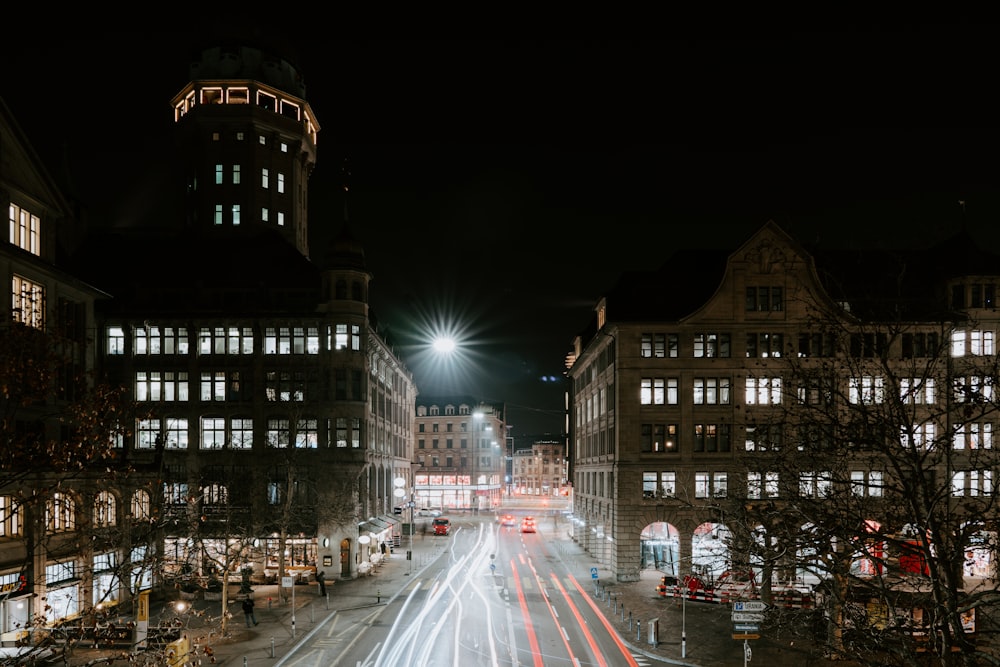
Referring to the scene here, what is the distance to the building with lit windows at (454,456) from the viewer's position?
14412 centimetres

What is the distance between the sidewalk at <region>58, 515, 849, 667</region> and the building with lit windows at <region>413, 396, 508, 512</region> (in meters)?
81.9

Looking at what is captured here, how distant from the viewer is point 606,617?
139 feet

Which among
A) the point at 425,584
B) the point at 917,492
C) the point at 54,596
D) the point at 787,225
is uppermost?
the point at 787,225

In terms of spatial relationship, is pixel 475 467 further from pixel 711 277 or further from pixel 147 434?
pixel 711 277

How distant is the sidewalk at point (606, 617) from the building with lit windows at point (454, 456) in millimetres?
81941

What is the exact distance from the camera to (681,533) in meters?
55.3

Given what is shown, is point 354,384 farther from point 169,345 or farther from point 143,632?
point 143,632

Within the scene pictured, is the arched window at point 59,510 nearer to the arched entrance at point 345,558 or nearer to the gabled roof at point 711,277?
the arched entrance at point 345,558

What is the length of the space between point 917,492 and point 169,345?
59.3m

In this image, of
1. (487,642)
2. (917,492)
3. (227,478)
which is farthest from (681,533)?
(917,492)

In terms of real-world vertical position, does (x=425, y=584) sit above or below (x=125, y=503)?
below

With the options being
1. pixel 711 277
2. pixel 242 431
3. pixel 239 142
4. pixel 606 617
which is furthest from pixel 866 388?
pixel 239 142

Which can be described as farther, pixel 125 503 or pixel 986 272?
pixel 986 272

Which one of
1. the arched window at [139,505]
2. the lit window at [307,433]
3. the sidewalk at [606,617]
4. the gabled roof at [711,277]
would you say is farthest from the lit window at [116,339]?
the gabled roof at [711,277]
